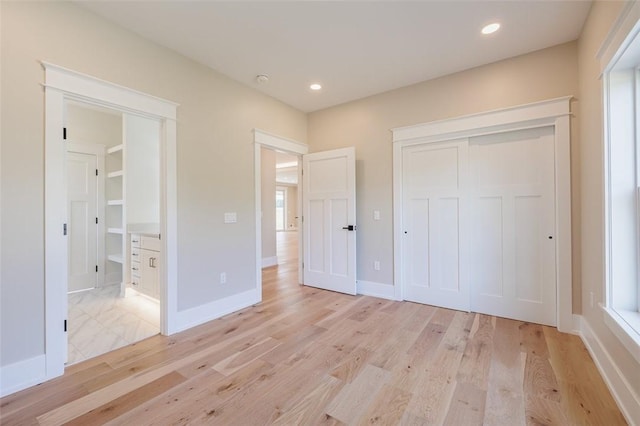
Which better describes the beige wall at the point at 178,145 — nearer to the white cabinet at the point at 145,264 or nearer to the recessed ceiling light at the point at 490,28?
the white cabinet at the point at 145,264

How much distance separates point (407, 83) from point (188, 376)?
12.3ft

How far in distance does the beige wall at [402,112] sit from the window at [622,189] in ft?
2.59

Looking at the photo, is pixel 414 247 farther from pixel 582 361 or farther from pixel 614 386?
pixel 614 386

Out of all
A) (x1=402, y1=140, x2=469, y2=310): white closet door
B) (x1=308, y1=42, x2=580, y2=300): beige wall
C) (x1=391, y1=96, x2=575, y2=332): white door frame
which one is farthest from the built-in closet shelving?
(x1=391, y1=96, x2=575, y2=332): white door frame

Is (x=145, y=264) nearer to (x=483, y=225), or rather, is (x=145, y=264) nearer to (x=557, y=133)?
(x=483, y=225)

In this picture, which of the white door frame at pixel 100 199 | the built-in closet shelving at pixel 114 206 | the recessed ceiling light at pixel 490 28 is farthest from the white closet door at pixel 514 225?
the white door frame at pixel 100 199

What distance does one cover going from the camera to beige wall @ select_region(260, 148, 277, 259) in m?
5.88

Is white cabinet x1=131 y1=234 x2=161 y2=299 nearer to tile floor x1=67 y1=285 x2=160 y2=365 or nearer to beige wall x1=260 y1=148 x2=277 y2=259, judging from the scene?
tile floor x1=67 y1=285 x2=160 y2=365

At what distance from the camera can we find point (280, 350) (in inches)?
91.6

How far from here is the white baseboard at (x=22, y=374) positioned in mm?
1769

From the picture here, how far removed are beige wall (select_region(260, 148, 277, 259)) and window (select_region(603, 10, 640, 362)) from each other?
502 centimetres

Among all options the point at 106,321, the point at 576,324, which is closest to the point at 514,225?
the point at 576,324

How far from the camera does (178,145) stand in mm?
2746

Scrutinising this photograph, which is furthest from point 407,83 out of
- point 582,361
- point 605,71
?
point 582,361
